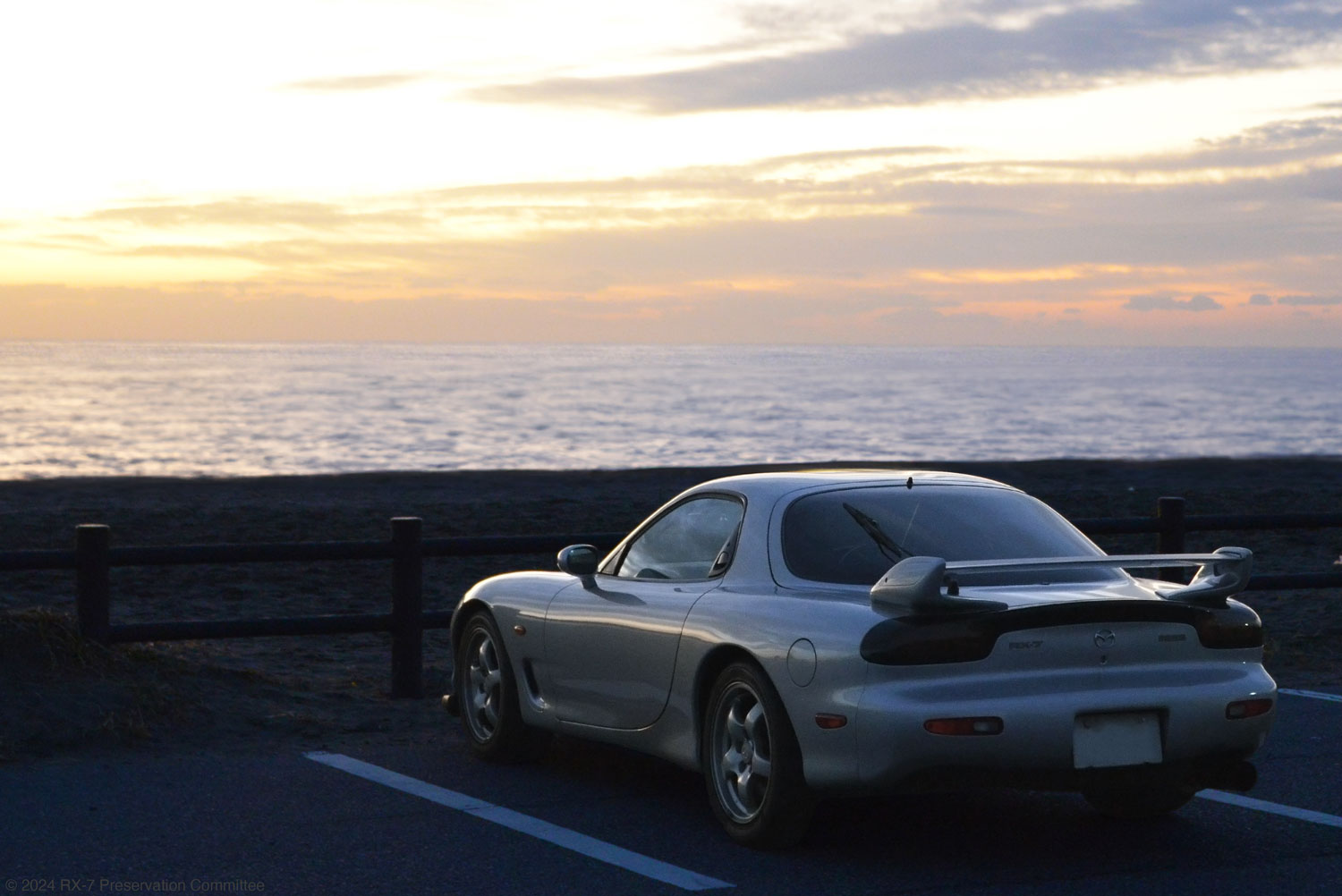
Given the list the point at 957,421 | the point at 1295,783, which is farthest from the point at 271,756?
the point at 957,421

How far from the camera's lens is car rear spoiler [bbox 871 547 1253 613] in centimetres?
546

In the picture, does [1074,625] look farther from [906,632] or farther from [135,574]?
[135,574]

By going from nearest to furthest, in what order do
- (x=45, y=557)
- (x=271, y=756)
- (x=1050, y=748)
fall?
1. (x=1050, y=748)
2. (x=271, y=756)
3. (x=45, y=557)

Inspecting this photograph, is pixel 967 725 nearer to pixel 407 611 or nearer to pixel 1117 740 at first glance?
pixel 1117 740

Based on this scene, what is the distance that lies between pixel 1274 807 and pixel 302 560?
5400 mm

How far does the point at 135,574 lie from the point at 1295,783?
439 inches

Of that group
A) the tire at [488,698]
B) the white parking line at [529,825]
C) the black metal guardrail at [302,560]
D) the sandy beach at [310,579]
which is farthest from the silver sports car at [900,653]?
the black metal guardrail at [302,560]


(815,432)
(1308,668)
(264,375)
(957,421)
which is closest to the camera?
(1308,668)

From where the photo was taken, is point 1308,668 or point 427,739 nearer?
point 427,739

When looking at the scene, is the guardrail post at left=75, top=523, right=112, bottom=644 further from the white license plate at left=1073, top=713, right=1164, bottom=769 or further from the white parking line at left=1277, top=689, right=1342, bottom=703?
the white parking line at left=1277, top=689, right=1342, bottom=703

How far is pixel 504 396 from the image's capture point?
81062mm

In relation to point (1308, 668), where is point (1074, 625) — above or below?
above

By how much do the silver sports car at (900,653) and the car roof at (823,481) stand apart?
0.6 inches

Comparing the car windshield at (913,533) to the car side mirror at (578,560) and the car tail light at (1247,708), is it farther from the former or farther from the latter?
the car side mirror at (578,560)
